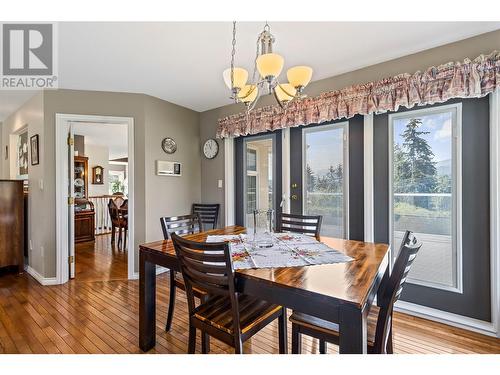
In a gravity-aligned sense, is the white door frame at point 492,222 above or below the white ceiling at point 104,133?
below

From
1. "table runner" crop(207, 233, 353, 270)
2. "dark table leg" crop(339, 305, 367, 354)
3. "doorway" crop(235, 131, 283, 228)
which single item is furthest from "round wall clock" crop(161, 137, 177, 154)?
"dark table leg" crop(339, 305, 367, 354)

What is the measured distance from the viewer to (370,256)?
1.55 metres

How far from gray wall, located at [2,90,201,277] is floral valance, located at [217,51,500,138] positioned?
1.21 m

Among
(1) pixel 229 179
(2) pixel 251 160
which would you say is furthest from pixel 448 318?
(1) pixel 229 179

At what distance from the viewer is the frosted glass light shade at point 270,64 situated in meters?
1.50

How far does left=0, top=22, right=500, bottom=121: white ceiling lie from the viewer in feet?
6.45

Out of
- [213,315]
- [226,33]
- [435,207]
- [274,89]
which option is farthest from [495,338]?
[226,33]

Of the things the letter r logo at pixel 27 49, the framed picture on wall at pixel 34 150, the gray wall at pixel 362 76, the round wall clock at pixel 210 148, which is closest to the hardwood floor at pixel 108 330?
the framed picture on wall at pixel 34 150

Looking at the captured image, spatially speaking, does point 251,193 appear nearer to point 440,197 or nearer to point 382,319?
point 440,197

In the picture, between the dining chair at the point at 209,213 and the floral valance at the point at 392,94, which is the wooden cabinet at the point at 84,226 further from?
the floral valance at the point at 392,94

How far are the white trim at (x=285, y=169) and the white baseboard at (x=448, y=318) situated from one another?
1.51 meters
